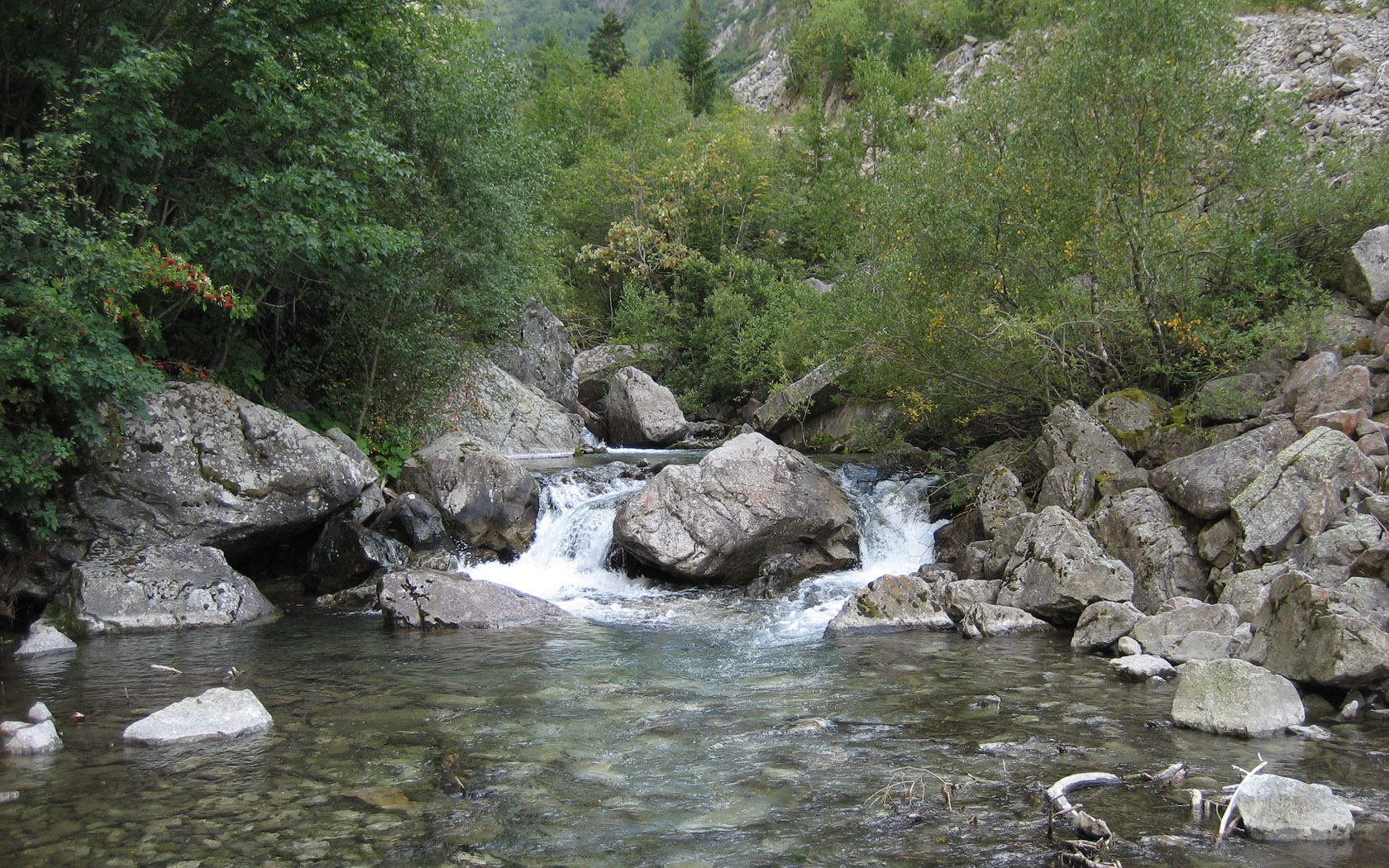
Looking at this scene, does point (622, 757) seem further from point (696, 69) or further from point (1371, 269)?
point (696, 69)

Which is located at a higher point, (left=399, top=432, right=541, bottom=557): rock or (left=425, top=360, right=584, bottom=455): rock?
(left=425, top=360, right=584, bottom=455): rock

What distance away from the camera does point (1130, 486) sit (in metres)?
12.5

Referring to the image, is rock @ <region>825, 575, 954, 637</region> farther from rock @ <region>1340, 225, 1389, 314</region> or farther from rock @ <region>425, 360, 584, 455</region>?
rock @ <region>425, 360, 584, 455</region>

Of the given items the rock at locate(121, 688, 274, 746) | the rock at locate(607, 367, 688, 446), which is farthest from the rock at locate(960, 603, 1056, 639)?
the rock at locate(607, 367, 688, 446)

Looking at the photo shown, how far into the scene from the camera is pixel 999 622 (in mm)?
10812

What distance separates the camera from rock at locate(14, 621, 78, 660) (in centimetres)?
945

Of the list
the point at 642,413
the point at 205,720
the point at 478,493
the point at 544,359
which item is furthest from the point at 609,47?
the point at 205,720

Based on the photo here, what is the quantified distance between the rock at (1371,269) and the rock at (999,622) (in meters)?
8.30

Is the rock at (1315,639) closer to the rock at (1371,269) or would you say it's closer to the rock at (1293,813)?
the rock at (1293,813)

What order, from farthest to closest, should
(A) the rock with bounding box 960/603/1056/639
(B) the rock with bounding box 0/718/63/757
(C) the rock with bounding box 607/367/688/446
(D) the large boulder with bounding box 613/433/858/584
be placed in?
(C) the rock with bounding box 607/367/688/446 < (D) the large boulder with bounding box 613/433/858/584 < (A) the rock with bounding box 960/603/1056/639 < (B) the rock with bounding box 0/718/63/757

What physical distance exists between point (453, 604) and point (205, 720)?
14.9 feet

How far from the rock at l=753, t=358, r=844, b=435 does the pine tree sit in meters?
41.5

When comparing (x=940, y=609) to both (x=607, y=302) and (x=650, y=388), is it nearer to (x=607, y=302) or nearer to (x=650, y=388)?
(x=650, y=388)

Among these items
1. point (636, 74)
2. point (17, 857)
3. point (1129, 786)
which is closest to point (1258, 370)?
point (1129, 786)
